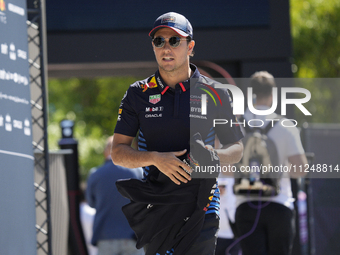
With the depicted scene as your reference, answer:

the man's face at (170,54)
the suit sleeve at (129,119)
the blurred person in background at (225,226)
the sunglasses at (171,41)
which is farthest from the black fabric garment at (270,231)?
the sunglasses at (171,41)

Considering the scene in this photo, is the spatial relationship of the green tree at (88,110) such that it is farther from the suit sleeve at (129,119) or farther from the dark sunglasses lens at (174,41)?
the dark sunglasses lens at (174,41)

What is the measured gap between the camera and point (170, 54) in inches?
122

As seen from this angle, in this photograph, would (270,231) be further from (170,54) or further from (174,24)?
(174,24)

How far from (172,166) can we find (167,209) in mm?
379

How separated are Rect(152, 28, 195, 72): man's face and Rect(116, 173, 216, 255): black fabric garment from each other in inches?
27.4

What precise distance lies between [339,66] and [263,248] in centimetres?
1595

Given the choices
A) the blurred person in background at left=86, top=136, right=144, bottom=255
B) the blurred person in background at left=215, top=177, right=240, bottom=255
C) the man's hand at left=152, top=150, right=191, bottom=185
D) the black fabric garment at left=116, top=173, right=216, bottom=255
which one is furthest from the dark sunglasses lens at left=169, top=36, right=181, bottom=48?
the blurred person in background at left=86, top=136, right=144, bottom=255

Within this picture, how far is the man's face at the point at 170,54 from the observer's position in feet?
10.1

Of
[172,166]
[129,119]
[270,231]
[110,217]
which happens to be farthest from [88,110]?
[172,166]

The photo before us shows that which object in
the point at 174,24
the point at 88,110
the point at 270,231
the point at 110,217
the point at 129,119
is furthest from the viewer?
the point at 88,110

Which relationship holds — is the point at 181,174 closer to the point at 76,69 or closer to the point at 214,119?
the point at 214,119

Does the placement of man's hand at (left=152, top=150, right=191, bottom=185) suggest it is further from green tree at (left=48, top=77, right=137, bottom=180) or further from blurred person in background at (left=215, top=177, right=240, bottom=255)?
green tree at (left=48, top=77, right=137, bottom=180)

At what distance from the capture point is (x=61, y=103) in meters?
19.5

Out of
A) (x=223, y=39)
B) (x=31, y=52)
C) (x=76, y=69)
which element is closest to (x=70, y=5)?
(x=76, y=69)
